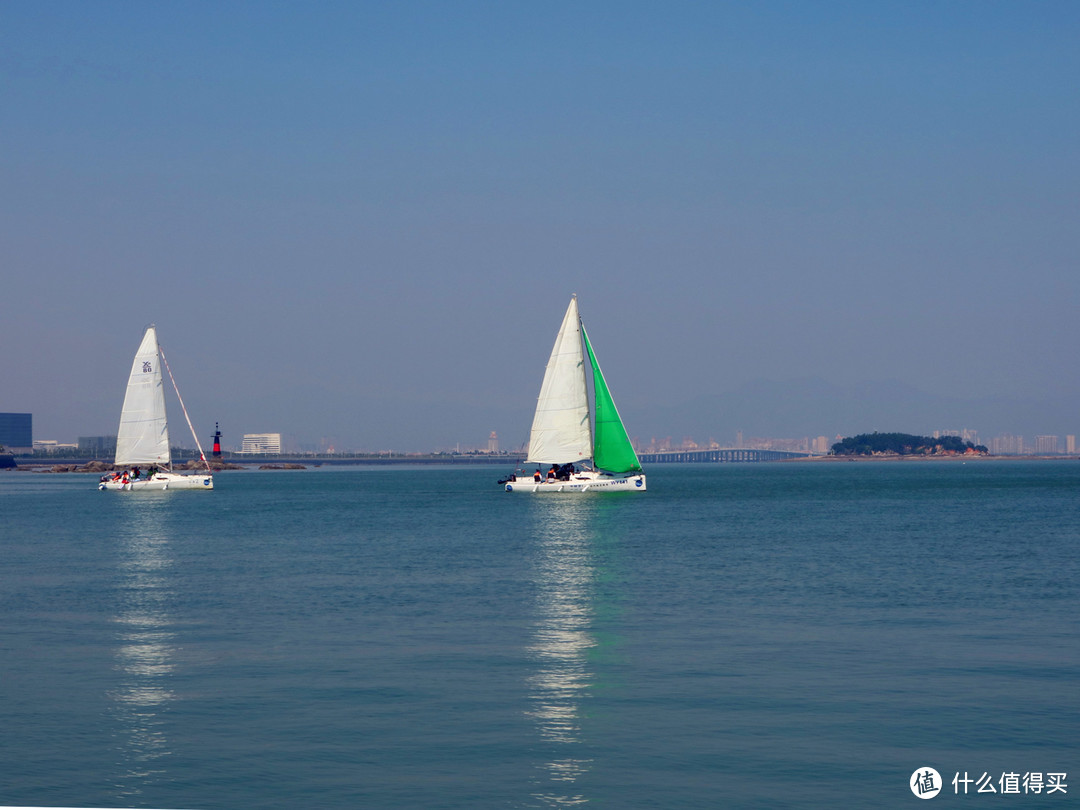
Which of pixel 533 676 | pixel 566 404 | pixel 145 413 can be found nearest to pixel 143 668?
pixel 533 676

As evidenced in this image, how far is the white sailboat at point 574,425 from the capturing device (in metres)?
101

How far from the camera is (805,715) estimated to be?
67.8 feet

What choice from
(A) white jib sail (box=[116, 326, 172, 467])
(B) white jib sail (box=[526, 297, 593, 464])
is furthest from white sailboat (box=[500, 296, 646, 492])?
(A) white jib sail (box=[116, 326, 172, 467])

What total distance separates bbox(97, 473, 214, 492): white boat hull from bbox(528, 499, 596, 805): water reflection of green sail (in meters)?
83.6

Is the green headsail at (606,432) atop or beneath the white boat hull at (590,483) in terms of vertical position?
atop

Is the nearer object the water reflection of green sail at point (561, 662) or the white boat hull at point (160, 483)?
the water reflection of green sail at point (561, 662)

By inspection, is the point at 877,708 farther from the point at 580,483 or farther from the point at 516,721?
the point at 580,483

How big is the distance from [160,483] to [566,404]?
169 ft

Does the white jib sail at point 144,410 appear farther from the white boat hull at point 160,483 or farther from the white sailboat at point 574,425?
the white sailboat at point 574,425

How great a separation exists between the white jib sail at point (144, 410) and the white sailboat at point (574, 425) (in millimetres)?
42822

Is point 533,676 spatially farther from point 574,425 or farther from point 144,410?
point 144,410

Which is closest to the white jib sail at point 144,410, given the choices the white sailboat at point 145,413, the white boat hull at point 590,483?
the white sailboat at point 145,413

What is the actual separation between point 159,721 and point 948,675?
1523 centimetres

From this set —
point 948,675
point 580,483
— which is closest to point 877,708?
point 948,675
